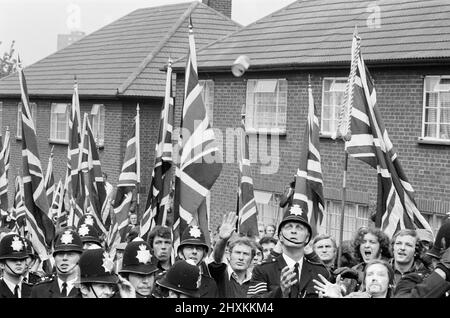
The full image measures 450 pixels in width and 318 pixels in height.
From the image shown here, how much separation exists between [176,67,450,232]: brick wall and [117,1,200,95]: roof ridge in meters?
5.36

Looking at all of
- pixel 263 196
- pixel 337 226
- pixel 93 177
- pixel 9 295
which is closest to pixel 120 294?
pixel 9 295

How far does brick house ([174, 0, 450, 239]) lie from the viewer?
1838 cm

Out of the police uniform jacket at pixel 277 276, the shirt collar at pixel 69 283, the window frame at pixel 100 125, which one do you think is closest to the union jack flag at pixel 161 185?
the shirt collar at pixel 69 283

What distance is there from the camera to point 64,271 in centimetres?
871

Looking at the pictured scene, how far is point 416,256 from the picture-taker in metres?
9.25

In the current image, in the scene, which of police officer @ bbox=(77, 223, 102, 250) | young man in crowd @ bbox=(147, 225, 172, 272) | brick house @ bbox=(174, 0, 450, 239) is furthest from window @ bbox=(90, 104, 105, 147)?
young man in crowd @ bbox=(147, 225, 172, 272)

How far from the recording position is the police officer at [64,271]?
8.28 m

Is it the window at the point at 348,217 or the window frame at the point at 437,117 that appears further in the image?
the window at the point at 348,217

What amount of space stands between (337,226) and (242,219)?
270 inches

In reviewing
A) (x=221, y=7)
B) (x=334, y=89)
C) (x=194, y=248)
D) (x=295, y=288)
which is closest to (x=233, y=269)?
(x=194, y=248)

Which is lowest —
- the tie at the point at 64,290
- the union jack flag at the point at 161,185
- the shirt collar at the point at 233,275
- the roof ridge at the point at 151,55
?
the tie at the point at 64,290

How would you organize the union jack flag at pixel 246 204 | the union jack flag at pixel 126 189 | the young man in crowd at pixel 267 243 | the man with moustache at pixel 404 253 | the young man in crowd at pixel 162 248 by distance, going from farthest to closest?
the union jack flag at pixel 126 189 → the union jack flag at pixel 246 204 → the young man in crowd at pixel 267 243 → the young man in crowd at pixel 162 248 → the man with moustache at pixel 404 253

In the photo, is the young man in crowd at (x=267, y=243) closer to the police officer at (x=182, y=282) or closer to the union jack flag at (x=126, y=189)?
the union jack flag at (x=126, y=189)

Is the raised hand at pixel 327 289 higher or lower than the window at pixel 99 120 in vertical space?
lower
